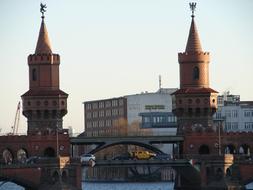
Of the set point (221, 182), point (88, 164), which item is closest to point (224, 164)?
point (221, 182)

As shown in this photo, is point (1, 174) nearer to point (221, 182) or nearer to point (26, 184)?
point (26, 184)

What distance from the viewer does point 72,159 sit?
19825cm

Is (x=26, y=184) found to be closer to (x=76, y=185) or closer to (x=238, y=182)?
(x=76, y=185)

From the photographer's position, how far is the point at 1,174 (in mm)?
189750

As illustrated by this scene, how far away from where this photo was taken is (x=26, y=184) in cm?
19350

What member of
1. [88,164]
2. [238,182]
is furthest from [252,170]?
[88,164]

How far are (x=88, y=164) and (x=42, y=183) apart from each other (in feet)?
26.4

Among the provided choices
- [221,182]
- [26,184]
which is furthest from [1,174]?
[221,182]

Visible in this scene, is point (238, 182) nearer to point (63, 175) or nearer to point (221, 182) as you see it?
point (221, 182)

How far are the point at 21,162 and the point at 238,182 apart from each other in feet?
88.2

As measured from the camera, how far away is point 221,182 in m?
200

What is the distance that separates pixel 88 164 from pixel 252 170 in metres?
20.3

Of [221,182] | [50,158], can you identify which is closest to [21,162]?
[50,158]

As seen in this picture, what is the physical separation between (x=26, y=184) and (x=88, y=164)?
991 cm
